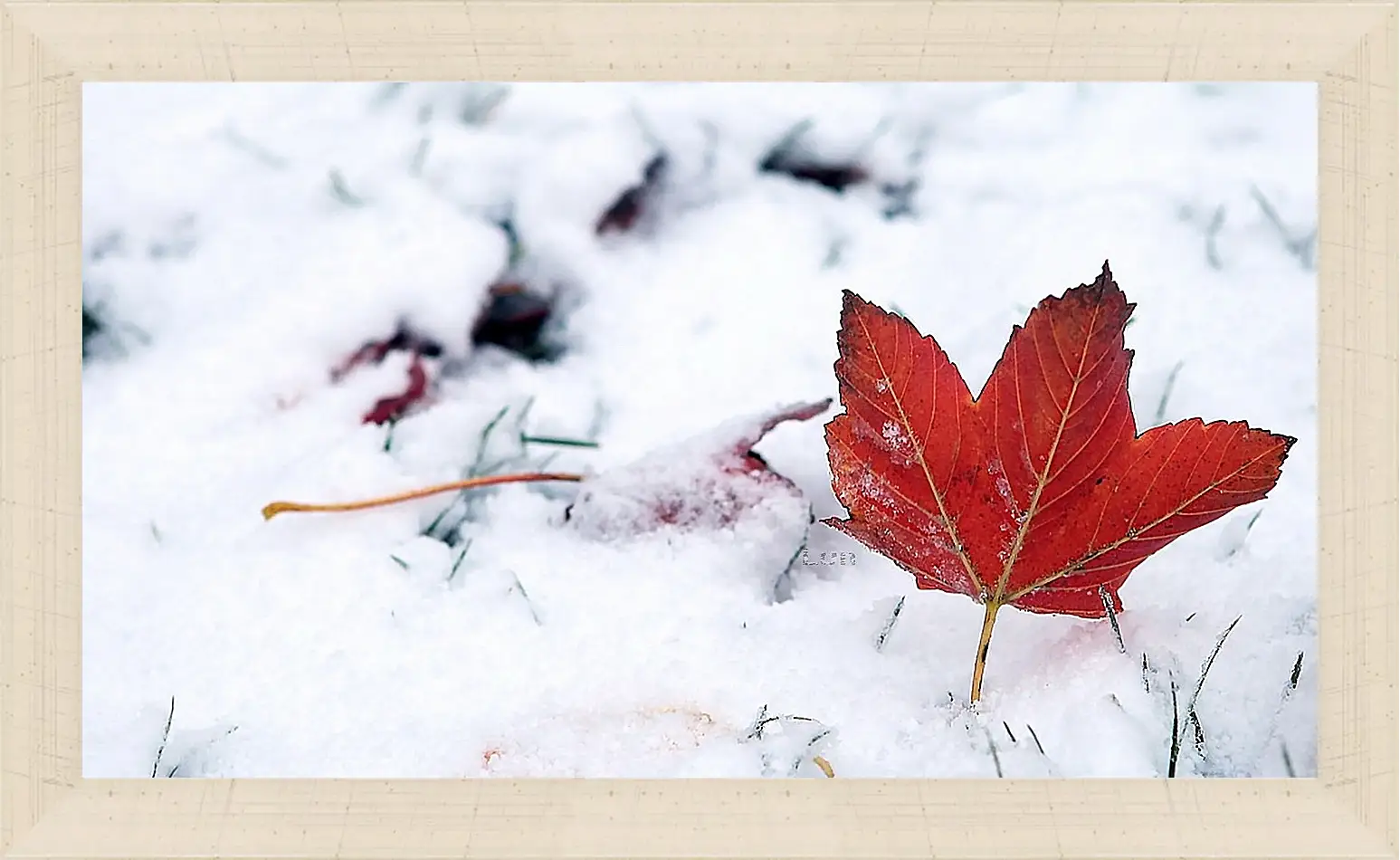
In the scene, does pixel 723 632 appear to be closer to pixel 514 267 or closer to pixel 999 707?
pixel 999 707

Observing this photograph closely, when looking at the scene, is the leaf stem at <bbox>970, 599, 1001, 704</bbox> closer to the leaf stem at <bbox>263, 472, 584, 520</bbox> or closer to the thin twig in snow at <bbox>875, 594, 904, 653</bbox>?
Result: the thin twig in snow at <bbox>875, 594, 904, 653</bbox>

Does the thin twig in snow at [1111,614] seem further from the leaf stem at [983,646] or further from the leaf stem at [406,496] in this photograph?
the leaf stem at [406,496]

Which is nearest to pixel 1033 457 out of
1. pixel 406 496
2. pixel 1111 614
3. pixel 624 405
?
pixel 1111 614

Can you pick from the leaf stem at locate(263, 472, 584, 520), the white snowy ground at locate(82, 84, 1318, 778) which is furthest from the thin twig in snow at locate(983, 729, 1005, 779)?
the leaf stem at locate(263, 472, 584, 520)

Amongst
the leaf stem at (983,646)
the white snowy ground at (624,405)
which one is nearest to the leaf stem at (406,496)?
the white snowy ground at (624,405)

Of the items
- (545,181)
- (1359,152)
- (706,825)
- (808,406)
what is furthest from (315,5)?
(1359,152)

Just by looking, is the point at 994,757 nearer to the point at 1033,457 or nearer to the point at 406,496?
the point at 1033,457
